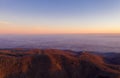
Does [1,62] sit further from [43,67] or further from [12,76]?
[43,67]

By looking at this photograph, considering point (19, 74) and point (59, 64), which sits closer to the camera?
point (19, 74)

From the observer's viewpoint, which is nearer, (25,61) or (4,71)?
(4,71)

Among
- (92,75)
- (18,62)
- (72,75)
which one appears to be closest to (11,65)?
(18,62)

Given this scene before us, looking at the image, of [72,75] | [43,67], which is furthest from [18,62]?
[72,75]

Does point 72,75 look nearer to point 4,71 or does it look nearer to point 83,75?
point 83,75

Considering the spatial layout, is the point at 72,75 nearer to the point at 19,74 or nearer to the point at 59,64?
the point at 59,64

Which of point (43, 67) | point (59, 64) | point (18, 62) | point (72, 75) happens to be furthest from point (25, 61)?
point (72, 75)

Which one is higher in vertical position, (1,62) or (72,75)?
(1,62)

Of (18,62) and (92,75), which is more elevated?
(18,62)
